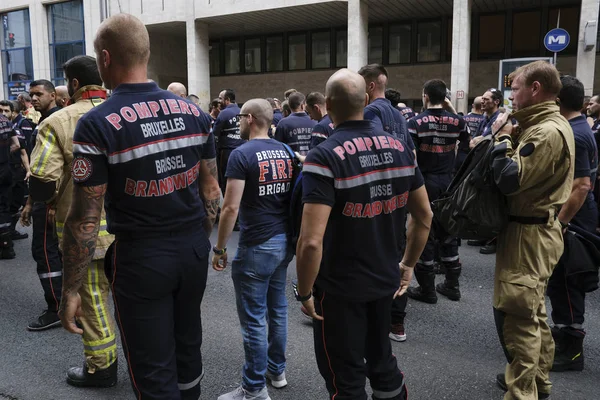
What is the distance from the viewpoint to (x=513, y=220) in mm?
3125

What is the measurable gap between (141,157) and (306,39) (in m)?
22.0

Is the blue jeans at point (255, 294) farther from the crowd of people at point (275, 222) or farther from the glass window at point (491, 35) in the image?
the glass window at point (491, 35)

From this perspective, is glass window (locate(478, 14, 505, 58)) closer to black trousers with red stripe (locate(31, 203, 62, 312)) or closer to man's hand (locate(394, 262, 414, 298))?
black trousers with red stripe (locate(31, 203, 62, 312))

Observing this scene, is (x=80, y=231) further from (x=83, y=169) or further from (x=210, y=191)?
(x=210, y=191)

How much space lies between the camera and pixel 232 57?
25375mm

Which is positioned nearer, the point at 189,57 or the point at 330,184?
the point at 330,184

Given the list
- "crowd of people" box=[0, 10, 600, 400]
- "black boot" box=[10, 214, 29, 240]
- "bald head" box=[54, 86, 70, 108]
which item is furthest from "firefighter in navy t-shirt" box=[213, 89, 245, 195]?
"crowd of people" box=[0, 10, 600, 400]

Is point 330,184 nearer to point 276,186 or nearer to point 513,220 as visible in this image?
point 276,186

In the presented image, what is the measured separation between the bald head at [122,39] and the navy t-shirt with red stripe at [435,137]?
3.52m

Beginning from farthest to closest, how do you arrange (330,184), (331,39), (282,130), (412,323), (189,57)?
(331,39) → (189,57) → (282,130) → (412,323) → (330,184)

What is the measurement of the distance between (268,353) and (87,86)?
2.19m

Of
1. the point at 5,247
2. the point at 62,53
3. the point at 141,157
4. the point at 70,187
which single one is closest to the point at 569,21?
the point at 5,247

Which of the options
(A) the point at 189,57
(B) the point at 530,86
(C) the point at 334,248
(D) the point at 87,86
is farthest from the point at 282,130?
(A) the point at 189,57

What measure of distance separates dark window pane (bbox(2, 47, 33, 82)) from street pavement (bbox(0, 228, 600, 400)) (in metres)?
24.6
